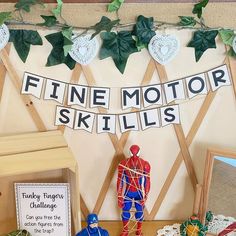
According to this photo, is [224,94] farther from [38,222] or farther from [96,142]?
[38,222]

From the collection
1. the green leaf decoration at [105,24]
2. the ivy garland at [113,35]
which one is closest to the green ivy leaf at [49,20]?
the ivy garland at [113,35]

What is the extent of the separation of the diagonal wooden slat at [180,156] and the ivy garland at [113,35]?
14 centimetres

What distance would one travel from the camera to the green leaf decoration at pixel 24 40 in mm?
1050

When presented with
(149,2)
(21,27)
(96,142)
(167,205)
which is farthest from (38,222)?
(149,2)

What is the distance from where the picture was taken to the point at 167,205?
125 cm

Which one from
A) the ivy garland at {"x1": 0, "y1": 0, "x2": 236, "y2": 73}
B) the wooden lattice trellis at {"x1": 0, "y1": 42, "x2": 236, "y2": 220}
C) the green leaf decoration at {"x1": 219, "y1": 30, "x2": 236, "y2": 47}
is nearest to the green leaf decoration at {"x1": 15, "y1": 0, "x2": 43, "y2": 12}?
the ivy garland at {"x1": 0, "y1": 0, "x2": 236, "y2": 73}

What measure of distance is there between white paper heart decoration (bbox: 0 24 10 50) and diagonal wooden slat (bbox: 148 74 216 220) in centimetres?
54

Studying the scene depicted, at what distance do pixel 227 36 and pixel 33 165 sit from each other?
570 mm

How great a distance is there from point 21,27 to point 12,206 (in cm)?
49

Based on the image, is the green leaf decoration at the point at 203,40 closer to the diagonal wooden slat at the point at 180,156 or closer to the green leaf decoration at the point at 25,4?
the diagonal wooden slat at the point at 180,156

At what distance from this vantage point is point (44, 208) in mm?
1103

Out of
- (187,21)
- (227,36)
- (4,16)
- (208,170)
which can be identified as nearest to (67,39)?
(4,16)

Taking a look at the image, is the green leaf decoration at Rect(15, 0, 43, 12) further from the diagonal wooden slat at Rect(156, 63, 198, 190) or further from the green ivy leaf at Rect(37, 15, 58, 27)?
the diagonal wooden slat at Rect(156, 63, 198, 190)

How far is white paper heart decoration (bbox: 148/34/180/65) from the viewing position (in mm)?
1057
